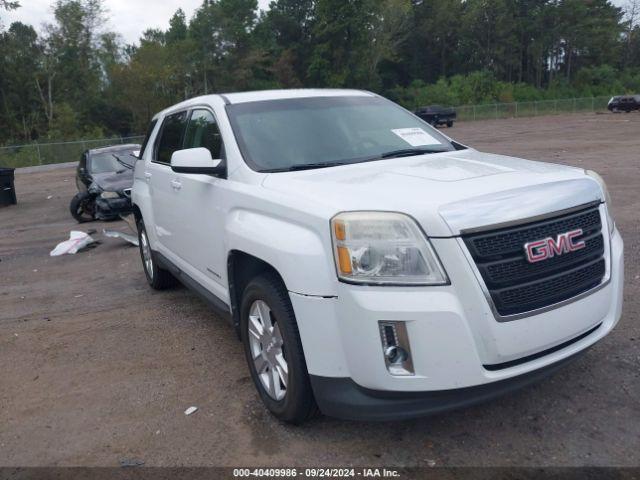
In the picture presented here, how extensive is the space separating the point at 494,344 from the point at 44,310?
495 centimetres

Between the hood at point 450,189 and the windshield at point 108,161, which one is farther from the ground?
the windshield at point 108,161

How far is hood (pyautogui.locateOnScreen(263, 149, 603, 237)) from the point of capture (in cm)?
277

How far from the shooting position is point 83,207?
12.2 meters

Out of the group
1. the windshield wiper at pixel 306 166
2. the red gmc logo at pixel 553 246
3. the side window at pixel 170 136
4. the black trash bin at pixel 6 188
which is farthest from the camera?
the black trash bin at pixel 6 188

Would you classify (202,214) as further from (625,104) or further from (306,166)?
(625,104)

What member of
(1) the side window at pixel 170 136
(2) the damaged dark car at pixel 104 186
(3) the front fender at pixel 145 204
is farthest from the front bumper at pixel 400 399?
(2) the damaged dark car at pixel 104 186

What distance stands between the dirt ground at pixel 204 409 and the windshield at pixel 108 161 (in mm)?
7226

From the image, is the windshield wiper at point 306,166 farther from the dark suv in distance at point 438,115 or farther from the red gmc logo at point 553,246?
the dark suv in distance at point 438,115

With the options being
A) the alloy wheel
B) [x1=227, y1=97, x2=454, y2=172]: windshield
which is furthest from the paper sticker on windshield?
the alloy wheel

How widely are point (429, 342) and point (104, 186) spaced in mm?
10665

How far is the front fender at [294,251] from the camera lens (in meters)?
2.87

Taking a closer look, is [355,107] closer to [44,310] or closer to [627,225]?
[44,310]

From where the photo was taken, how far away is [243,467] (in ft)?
10.2

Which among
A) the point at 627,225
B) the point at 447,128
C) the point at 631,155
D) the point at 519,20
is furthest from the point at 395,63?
the point at 627,225
